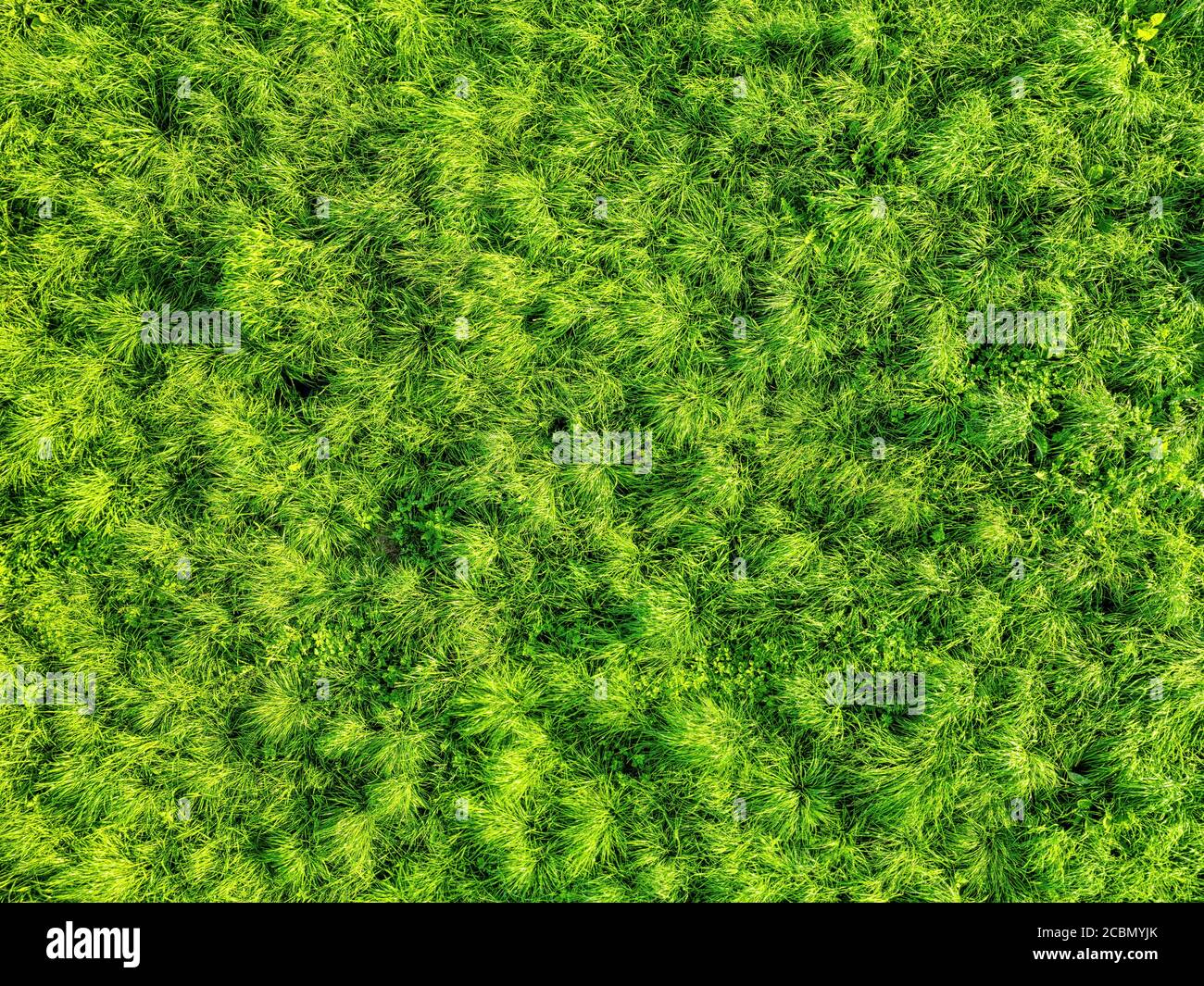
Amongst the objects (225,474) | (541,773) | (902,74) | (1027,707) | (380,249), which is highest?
(902,74)

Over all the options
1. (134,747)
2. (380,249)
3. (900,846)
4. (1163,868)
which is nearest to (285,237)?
(380,249)

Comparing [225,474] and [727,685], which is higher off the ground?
[225,474]

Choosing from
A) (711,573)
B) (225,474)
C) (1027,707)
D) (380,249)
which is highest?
(380,249)

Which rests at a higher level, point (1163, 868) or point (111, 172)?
point (111, 172)

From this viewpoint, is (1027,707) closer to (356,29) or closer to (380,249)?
(380,249)
